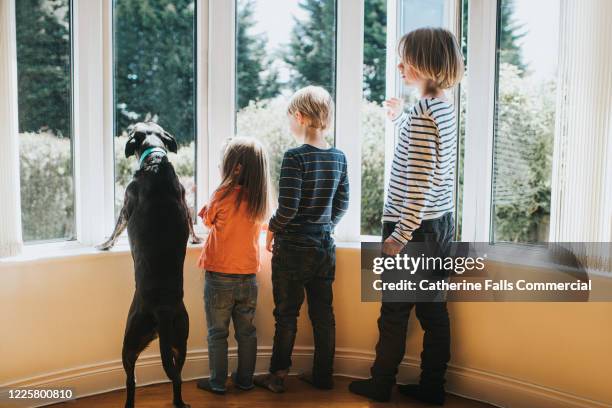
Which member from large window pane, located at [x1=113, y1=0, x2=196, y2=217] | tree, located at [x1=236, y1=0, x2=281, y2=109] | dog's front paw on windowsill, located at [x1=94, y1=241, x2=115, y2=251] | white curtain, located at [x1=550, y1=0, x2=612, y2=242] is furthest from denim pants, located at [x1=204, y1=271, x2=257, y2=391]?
white curtain, located at [x1=550, y1=0, x2=612, y2=242]

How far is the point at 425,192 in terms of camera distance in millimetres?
2119

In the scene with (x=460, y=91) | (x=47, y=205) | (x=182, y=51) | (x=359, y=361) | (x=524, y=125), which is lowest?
(x=359, y=361)

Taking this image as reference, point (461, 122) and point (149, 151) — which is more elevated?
point (461, 122)

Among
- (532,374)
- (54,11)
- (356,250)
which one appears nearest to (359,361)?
(356,250)

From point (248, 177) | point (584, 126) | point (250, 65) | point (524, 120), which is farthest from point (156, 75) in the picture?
point (584, 126)

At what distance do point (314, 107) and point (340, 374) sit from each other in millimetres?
1267

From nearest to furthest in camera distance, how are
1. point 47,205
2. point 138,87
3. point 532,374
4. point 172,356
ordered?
point 172,356 → point 532,374 → point 47,205 → point 138,87

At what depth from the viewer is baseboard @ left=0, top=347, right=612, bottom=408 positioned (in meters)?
2.29

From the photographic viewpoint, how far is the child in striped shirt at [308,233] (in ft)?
7.76

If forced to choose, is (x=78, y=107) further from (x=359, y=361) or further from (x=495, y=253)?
(x=495, y=253)

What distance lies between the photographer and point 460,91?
2.60m

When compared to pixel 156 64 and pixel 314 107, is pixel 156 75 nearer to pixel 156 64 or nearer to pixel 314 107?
pixel 156 64

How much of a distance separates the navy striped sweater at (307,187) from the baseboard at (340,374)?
2.37 feet

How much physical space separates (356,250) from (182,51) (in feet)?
4.03
